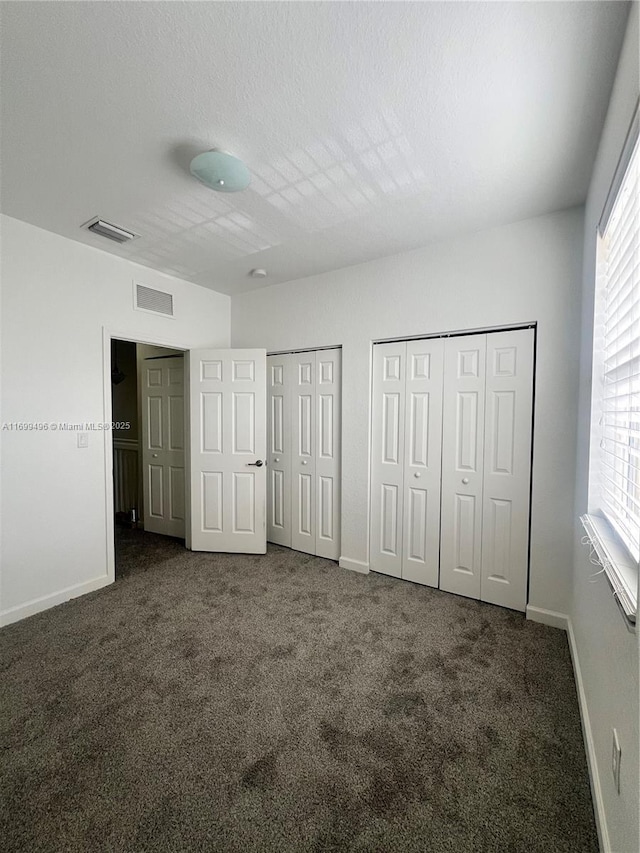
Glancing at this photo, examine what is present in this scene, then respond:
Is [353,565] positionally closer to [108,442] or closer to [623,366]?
[108,442]

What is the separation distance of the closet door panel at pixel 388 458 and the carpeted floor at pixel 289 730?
51cm

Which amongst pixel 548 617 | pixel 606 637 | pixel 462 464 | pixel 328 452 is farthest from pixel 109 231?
pixel 548 617

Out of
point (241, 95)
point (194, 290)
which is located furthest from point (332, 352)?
point (241, 95)

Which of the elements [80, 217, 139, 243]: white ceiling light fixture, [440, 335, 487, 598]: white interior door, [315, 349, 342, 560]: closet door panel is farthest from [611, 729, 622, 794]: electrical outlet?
[80, 217, 139, 243]: white ceiling light fixture

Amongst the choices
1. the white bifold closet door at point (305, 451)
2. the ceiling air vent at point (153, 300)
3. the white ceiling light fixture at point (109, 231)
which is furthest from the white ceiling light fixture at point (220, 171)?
the white bifold closet door at point (305, 451)

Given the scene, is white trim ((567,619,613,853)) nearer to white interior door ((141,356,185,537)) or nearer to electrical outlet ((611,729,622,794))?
electrical outlet ((611,729,622,794))

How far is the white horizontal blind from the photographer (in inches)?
47.4

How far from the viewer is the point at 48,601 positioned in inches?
103

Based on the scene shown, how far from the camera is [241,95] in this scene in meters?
1.46

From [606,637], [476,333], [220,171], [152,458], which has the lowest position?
[606,637]

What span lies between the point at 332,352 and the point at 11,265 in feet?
7.79

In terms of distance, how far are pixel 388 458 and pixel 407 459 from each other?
17cm

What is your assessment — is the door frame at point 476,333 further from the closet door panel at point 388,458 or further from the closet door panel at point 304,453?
the closet door panel at point 304,453

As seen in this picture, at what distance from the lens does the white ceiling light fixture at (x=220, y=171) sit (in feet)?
5.71
